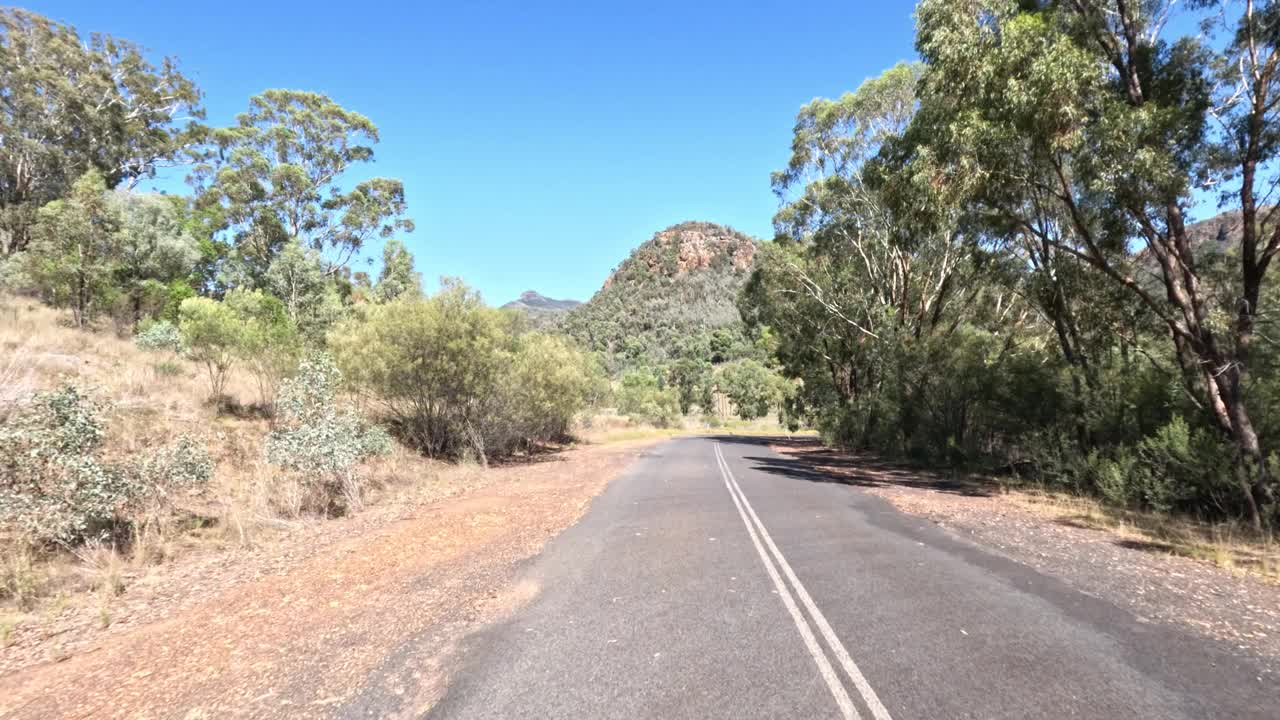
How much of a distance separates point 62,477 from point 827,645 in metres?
9.19

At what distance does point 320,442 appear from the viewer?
38.2 feet

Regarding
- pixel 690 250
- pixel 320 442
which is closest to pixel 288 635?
pixel 320 442

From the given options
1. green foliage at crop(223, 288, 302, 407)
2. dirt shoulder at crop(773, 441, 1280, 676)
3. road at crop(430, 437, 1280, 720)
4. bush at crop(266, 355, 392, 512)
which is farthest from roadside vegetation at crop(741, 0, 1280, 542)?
green foliage at crop(223, 288, 302, 407)

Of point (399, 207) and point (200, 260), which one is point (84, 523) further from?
point (399, 207)

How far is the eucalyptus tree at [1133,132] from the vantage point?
397 inches

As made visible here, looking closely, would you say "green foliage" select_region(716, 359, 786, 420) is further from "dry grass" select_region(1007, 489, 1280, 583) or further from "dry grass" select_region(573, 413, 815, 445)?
"dry grass" select_region(1007, 489, 1280, 583)

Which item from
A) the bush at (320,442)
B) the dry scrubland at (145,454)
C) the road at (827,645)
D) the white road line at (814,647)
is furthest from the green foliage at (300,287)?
the white road line at (814,647)

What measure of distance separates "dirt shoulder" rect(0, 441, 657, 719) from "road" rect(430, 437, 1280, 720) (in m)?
0.56

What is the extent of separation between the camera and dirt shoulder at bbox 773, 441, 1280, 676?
16.6 feet

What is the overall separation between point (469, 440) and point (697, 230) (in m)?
169

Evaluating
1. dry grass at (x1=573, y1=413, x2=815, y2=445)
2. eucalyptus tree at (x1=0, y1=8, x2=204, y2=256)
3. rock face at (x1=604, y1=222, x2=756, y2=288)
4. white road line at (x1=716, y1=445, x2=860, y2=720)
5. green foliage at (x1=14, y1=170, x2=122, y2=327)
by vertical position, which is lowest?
dry grass at (x1=573, y1=413, x2=815, y2=445)

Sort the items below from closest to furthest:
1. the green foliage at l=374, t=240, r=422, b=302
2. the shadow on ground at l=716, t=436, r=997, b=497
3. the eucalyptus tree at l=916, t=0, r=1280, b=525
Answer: the eucalyptus tree at l=916, t=0, r=1280, b=525
the shadow on ground at l=716, t=436, r=997, b=497
the green foliage at l=374, t=240, r=422, b=302

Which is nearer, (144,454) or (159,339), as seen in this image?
(144,454)

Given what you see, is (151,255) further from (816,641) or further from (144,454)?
(816,641)
